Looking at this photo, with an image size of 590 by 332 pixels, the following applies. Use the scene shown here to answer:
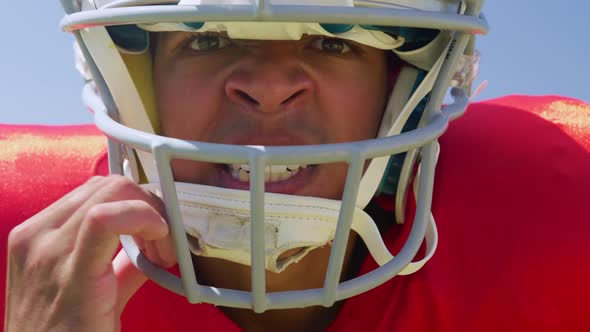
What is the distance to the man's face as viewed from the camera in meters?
1.55

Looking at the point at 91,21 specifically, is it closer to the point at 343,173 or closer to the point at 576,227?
the point at 343,173

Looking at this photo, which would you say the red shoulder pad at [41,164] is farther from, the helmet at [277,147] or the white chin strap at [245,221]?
the white chin strap at [245,221]

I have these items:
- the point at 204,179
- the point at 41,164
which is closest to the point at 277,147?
the point at 204,179

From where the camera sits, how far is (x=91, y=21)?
1.47m

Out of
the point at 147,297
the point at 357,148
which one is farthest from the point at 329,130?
the point at 147,297

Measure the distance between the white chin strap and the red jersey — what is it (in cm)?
29

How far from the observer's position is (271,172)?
5.10 feet

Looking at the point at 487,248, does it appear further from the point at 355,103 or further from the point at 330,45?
the point at 330,45

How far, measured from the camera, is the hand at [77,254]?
4.34 feet

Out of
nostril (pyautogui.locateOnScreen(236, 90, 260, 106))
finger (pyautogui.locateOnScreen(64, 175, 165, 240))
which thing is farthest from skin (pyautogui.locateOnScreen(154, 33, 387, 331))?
finger (pyautogui.locateOnScreen(64, 175, 165, 240))

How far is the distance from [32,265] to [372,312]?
74 cm

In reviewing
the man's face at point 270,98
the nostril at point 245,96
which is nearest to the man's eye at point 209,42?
the man's face at point 270,98

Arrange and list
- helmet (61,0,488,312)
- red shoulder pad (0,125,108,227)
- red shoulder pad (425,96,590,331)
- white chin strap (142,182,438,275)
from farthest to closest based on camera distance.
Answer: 1. red shoulder pad (0,125,108,227)
2. red shoulder pad (425,96,590,331)
3. white chin strap (142,182,438,275)
4. helmet (61,0,488,312)

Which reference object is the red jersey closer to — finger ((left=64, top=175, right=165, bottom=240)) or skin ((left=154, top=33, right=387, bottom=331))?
skin ((left=154, top=33, right=387, bottom=331))
